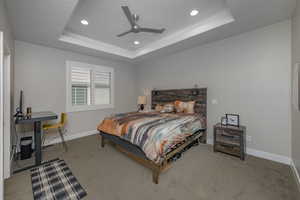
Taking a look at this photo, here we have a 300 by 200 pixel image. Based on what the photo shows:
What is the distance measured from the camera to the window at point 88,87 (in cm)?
380

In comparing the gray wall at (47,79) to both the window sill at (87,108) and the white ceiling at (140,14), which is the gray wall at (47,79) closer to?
the window sill at (87,108)

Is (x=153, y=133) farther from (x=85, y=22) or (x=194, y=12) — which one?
(x=85, y=22)

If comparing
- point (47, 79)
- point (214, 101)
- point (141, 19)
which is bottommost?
point (214, 101)

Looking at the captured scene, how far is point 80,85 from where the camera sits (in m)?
4.01

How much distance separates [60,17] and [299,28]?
3.86 metres

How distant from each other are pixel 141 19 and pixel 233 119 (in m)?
3.06

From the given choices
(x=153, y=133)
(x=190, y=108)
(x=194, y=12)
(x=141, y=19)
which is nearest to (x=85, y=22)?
(x=141, y=19)

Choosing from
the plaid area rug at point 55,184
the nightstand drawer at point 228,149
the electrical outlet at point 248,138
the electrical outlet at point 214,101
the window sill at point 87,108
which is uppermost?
the electrical outlet at point 214,101

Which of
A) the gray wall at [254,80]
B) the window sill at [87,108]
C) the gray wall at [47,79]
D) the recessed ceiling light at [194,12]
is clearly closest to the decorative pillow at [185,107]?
the gray wall at [254,80]

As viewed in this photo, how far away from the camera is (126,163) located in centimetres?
242

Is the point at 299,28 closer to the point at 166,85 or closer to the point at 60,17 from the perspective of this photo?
the point at 166,85

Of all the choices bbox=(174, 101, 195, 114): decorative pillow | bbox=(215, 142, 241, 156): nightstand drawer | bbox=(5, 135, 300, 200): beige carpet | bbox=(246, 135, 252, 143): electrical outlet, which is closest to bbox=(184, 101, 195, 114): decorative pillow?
bbox=(174, 101, 195, 114): decorative pillow

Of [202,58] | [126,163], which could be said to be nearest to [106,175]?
[126,163]

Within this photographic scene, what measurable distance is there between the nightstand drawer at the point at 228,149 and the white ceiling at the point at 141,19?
252 centimetres
